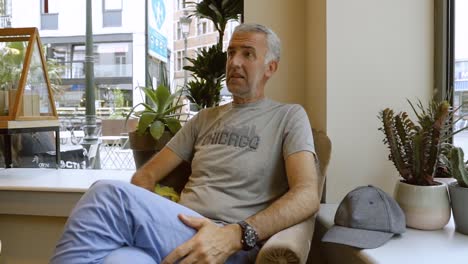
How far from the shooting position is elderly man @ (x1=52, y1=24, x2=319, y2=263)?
1212 mm

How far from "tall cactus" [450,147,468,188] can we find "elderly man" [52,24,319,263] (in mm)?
468

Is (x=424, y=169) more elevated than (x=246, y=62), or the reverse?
(x=246, y=62)

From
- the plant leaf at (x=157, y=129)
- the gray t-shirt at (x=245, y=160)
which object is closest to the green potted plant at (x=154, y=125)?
the plant leaf at (x=157, y=129)

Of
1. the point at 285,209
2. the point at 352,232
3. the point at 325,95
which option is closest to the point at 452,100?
the point at 325,95

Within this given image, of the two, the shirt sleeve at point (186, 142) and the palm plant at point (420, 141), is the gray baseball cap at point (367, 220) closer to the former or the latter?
the palm plant at point (420, 141)

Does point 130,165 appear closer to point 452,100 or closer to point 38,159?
point 38,159

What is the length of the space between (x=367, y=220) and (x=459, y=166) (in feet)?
1.18

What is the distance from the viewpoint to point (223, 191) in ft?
5.14

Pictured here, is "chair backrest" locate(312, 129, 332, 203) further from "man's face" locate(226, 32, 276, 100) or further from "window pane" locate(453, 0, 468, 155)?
"window pane" locate(453, 0, 468, 155)

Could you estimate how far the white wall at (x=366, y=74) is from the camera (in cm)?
185

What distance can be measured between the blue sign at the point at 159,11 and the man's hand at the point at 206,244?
81.8 inches

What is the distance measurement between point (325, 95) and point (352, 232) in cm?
75

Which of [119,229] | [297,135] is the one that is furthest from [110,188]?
[297,135]

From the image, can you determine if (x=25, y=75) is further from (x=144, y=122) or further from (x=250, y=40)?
(x=250, y=40)
